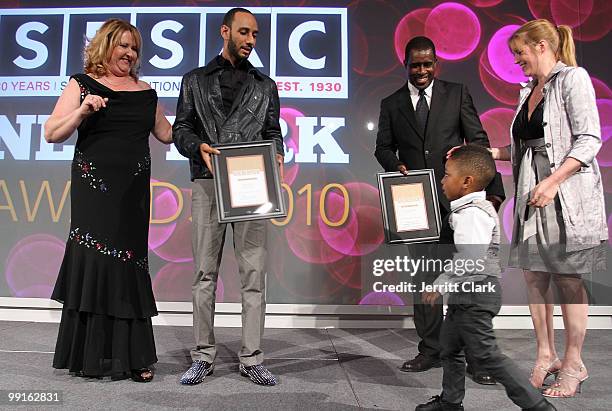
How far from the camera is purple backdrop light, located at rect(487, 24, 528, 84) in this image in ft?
13.6

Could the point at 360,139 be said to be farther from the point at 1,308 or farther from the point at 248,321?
the point at 1,308

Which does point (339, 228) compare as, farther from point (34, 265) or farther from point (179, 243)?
point (34, 265)

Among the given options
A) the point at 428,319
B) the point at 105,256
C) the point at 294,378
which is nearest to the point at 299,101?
the point at 428,319

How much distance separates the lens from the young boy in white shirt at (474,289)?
1.87 m

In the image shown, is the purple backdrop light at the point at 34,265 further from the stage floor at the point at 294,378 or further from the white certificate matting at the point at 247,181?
the white certificate matting at the point at 247,181

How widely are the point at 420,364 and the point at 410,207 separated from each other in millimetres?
831

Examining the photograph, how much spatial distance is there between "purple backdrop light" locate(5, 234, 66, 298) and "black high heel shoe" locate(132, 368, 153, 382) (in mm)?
1881

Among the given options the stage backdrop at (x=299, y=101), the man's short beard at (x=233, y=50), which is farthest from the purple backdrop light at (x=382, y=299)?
the man's short beard at (x=233, y=50)

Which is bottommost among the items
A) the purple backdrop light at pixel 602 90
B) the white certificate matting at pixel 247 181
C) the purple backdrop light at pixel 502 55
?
the white certificate matting at pixel 247 181

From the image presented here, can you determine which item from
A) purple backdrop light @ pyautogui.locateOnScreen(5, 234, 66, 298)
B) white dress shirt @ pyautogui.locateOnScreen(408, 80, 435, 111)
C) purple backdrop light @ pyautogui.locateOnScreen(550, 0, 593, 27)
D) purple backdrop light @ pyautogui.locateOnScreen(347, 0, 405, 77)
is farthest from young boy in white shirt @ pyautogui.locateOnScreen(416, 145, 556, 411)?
purple backdrop light @ pyautogui.locateOnScreen(5, 234, 66, 298)

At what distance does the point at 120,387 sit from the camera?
2.41m

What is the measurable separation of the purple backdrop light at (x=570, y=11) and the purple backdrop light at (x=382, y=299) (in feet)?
7.99

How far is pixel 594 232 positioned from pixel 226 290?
2519mm

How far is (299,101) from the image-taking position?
4.10 m
